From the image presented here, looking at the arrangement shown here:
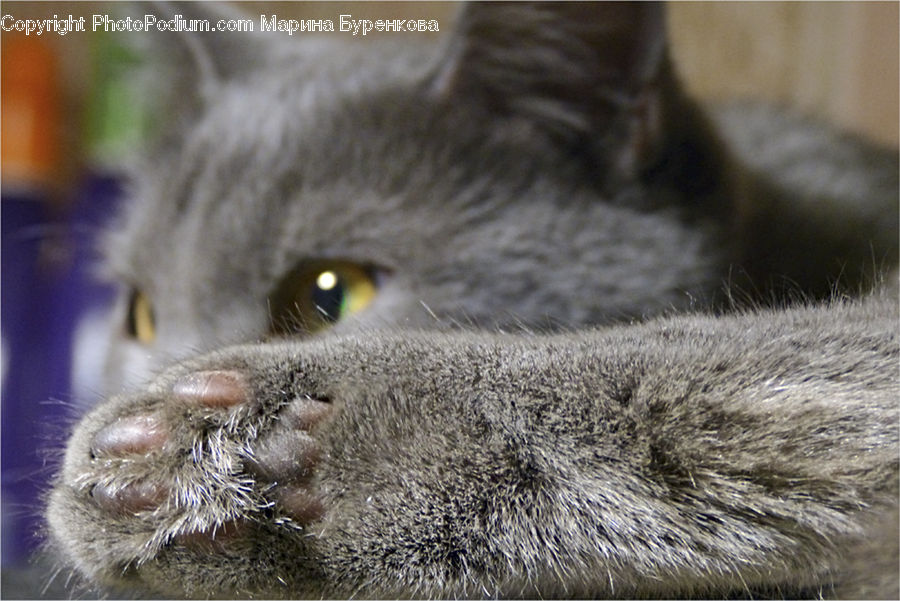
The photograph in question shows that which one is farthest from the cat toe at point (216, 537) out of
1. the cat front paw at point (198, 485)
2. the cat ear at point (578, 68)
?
the cat ear at point (578, 68)

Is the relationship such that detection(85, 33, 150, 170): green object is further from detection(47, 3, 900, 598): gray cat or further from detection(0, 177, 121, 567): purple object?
detection(47, 3, 900, 598): gray cat

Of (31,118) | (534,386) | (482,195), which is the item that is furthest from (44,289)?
(534,386)

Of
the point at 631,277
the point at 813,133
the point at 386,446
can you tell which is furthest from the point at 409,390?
the point at 813,133

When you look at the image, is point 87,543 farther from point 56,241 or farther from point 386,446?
point 56,241

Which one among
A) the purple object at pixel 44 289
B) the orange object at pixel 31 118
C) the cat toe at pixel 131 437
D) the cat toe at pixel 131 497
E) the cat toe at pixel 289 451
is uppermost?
the cat toe at pixel 289 451

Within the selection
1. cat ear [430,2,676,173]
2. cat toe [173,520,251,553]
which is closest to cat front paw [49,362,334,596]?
cat toe [173,520,251,553]

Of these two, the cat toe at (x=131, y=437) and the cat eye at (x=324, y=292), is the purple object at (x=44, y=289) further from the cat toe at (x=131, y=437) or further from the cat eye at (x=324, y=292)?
the cat toe at (x=131, y=437)

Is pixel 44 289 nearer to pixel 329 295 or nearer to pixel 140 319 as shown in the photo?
pixel 140 319
